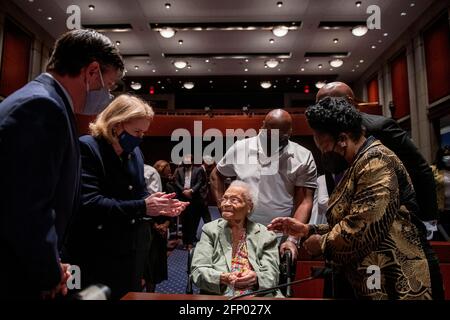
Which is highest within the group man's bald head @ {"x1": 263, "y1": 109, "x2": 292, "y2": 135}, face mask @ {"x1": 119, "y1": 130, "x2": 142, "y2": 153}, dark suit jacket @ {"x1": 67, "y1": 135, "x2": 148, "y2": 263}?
man's bald head @ {"x1": 263, "y1": 109, "x2": 292, "y2": 135}

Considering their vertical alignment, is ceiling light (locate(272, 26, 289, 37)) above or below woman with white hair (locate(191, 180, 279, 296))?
above

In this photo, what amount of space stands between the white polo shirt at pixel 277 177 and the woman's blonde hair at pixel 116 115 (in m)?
1.01

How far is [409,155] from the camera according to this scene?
1661mm

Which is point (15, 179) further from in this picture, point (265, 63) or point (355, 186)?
point (265, 63)

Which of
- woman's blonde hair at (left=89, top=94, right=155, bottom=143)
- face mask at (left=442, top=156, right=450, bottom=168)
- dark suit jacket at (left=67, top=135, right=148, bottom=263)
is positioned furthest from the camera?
face mask at (left=442, top=156, right=450, bottom=168)

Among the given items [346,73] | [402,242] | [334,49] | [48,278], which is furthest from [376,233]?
[346,73]

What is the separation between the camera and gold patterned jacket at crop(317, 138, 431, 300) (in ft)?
3.64

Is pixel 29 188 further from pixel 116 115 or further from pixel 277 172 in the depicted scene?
pixel 277 172

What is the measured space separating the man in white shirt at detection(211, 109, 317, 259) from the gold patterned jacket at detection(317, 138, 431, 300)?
1048mm

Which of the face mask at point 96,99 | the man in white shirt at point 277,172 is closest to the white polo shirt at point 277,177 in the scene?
the man in white shirt at point 277,172

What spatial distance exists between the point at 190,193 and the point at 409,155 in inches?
177

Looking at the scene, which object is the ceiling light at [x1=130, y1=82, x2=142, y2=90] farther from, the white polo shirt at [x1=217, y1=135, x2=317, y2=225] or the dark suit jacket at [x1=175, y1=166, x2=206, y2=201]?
the white polo shirt at [x1=217, y1=135, x2=317, y2=225]

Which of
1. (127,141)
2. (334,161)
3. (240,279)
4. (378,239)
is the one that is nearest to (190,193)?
(240,279)

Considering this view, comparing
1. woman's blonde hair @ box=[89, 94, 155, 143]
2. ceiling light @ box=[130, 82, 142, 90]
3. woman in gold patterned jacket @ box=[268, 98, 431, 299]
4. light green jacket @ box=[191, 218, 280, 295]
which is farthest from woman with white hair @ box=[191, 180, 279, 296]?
ceiling light @ box=[130, 82, 142, 90]
